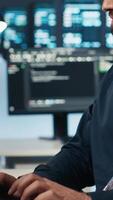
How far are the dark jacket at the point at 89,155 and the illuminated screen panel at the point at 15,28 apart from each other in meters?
0.79

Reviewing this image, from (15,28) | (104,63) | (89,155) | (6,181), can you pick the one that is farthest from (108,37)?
(6,181)

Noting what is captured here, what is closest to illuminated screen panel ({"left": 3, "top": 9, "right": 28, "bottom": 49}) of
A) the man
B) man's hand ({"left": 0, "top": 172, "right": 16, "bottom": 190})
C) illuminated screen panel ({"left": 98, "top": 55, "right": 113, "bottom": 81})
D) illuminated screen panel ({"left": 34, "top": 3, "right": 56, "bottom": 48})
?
illuminated screen panel ({"left": 34, "top": 3, "right": 56, "bottom": 48})

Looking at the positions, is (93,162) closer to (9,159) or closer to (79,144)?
(79,144)

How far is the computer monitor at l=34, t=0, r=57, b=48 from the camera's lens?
1.90 meters

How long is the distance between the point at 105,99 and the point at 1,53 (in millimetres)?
820

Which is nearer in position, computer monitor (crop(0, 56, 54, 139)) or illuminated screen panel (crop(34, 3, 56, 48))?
illuminated screen panel (crop(34, 3, 56, 48))

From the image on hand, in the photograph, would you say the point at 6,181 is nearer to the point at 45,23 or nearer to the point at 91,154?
the point at 91,154

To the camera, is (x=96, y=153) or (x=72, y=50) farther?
(x=72, y=50)

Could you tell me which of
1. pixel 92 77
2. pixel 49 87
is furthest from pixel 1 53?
pixel 92 77

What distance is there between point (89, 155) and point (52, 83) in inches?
34.2

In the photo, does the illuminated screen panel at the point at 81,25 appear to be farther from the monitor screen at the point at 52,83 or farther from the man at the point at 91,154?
the man at the point at 91,154

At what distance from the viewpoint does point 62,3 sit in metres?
1.91

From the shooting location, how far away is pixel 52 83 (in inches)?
77.0

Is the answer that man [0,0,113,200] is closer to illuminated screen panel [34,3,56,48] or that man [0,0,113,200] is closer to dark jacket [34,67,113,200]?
dark jacket [34,67,113,200]
